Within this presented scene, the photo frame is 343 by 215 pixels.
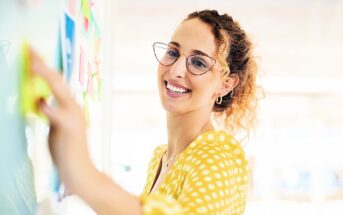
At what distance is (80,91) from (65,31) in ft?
0.82

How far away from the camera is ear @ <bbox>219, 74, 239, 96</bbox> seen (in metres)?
1.10

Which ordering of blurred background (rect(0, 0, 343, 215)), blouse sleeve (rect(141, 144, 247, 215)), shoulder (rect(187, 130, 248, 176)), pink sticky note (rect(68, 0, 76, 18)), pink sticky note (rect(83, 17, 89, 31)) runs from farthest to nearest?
blurred background (rect(0, 0, 343, 215))
pink sticky note (rect(83, 17, 89, 31))
pink sticky note (rect(68, 0, 76, 18))
shoulder (rect(187, 130, 248, 176))
blouse sleeve (rect(141, 144, 247, 215))

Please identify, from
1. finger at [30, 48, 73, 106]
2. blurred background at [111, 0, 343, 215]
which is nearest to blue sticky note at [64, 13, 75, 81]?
→ finger at [30, 48, 73, 106]

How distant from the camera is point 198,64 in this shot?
934mm

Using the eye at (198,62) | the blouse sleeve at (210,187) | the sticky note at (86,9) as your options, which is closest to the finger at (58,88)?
the blouse sleeve at (210,187)

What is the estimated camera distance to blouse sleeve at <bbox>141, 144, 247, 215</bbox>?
1.99ft

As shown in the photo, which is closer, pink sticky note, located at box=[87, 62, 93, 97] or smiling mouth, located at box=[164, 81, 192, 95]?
smiling mouth, located at box=[164, 81, 192, 95]

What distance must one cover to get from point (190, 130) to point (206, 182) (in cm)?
31

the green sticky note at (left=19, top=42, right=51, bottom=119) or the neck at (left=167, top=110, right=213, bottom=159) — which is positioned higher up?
the green sticky note at (left=19, top=42, right=51, bottom=119)

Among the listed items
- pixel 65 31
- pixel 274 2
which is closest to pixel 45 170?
pixel 65 31

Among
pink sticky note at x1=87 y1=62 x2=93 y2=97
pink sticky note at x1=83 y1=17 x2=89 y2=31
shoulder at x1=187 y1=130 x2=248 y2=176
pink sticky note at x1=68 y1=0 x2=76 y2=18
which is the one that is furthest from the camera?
pink sticky note at x1=87 y1=62 x2=93 y2=97

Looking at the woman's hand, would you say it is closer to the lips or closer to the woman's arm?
the woman's arm

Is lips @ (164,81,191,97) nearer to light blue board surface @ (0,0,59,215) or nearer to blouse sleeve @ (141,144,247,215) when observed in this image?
blouse sleeve @ (141,144,247,215)

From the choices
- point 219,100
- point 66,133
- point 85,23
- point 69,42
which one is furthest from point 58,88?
point 219,100
